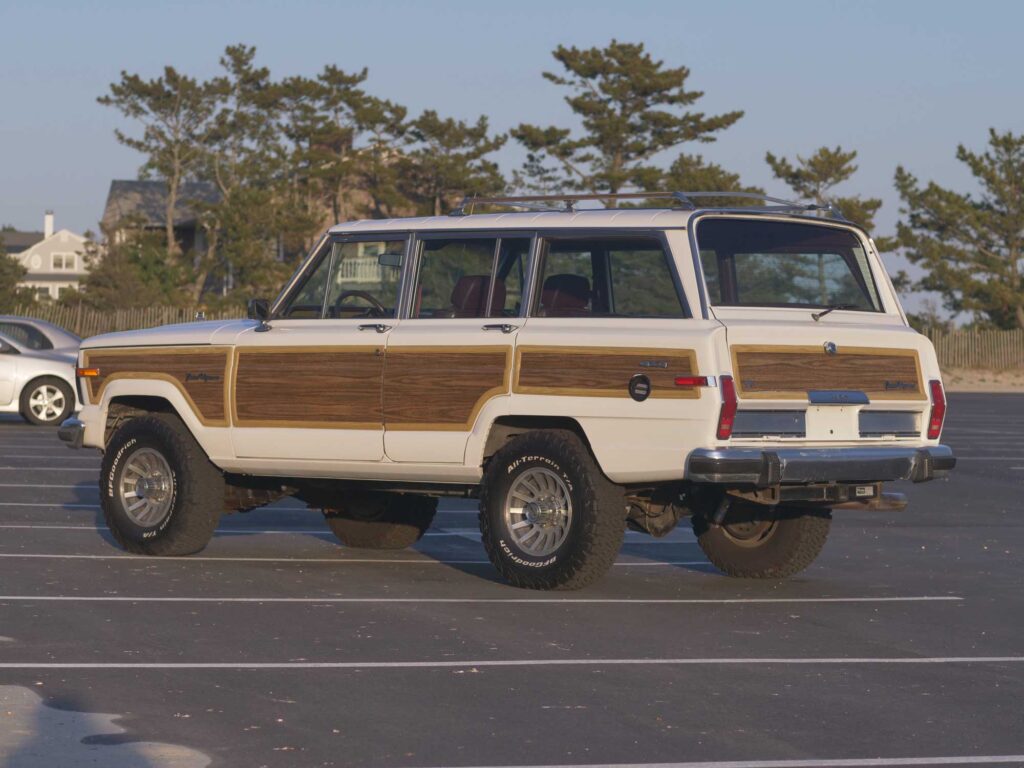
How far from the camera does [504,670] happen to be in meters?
8.33

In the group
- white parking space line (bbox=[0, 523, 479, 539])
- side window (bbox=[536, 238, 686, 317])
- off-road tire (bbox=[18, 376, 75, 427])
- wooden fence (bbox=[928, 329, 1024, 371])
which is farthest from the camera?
wooden fence (bbox=[928, 329, 1024, 371])

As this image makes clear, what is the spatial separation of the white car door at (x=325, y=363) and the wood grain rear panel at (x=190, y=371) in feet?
0.38

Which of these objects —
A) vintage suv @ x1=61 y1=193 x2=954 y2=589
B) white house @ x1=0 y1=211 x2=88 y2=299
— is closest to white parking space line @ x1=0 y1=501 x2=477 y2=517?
vintage suv @ x1=61 y1=193 x2=954 y2=589

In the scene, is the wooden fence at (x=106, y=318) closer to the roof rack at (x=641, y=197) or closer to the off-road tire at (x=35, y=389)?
the off-road tire at (x=35, y=389)

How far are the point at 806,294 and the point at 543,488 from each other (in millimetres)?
1910

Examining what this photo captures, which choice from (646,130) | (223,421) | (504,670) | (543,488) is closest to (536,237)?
(543,488)

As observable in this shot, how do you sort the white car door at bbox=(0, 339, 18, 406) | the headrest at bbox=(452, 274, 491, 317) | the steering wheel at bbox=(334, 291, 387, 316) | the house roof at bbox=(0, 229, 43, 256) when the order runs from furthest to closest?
the house roof at bbox=(0, 229, 43, 256) → the white car door at bbox=(0, 339, 18, 406) → the steering wheel at bbox=(334, 291, 387, 316) → the headrest at bbox=(452, 274, 491, 317)

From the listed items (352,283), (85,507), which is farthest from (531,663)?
(85,507)

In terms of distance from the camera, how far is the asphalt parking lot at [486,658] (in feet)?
22.3

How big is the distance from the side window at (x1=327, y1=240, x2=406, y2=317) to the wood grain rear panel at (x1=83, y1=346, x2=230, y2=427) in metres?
0.82

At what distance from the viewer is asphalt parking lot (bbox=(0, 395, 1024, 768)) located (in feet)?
22.3

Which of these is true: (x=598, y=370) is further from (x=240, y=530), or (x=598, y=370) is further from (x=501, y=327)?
(x=240, y=530)

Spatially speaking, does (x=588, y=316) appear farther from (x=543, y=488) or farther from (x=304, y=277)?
(x=304, y=277)

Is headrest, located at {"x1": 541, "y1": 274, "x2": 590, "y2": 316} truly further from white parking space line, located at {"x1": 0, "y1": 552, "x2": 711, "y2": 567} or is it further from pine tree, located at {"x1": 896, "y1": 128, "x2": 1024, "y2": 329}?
pine tree, located at {"x1": 896, "y1": 128, "x2": 1024, "y2": 329}
